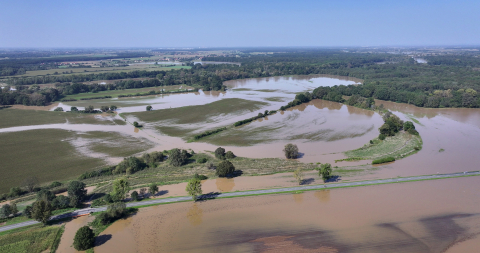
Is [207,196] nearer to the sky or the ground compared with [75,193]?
nearer to the ground

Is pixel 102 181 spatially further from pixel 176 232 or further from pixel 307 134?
pixel 307 134

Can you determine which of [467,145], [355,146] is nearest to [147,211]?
[355,146]

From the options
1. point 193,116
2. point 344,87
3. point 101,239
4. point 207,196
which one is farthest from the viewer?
point 344,87

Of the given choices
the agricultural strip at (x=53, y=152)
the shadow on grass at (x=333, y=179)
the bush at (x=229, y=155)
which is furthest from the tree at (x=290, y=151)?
the agricultural strip at (x=53, y=152)

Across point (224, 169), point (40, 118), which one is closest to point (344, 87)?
point (224, 169)

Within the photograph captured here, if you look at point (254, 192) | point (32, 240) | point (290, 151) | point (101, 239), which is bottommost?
point (101, 239)

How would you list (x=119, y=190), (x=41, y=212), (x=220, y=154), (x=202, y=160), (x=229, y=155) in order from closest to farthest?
(x=41, y=212) < (x=119, y=190) < (x=202, y=160) < (x=229, y=155) < (x=220, y=154)

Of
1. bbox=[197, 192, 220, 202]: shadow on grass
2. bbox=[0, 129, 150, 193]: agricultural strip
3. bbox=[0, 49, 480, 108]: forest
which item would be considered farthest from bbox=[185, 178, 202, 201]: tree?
bbox=[0, 49, 480, 108]: forest

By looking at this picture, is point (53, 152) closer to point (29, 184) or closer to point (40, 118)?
point (29, 184)
